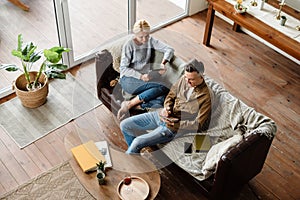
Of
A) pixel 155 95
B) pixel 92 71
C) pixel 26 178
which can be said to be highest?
pixel 155 95

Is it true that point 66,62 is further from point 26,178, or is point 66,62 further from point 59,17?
point 26,178

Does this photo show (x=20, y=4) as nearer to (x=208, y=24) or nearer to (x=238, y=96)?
(x=208, y=24)

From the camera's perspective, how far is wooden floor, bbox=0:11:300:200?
3385 millimetres

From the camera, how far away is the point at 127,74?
3539 millimetres

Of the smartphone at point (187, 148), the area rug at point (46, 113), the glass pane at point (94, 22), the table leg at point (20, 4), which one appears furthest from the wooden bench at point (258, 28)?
the table leg at point (20, 4)

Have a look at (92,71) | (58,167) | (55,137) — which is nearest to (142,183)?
(58,167)

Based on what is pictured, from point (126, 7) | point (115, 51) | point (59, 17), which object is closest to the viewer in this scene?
point (115, 51)

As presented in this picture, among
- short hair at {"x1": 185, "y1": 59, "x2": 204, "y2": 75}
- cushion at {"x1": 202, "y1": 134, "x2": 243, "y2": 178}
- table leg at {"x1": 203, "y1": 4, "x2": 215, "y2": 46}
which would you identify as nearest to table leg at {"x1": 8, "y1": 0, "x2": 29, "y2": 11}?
table leg at {"x1": 203, "y1": 4, "x2": 215, "y2": 46}

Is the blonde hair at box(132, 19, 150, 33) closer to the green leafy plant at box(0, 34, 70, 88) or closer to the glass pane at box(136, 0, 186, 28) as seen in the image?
the green leafy plant at box(0, 34, 70, 88)

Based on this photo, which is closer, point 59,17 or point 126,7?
point 59,17

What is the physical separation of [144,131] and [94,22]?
1796 mm

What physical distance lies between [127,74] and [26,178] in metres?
1.17

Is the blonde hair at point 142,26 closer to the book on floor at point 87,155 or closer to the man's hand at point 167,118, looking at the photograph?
the man's hand at point 167,118

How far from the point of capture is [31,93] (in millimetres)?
3781
